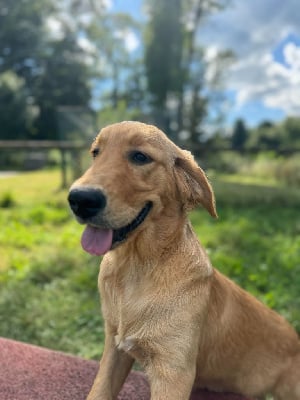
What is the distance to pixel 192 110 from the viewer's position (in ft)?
72.8

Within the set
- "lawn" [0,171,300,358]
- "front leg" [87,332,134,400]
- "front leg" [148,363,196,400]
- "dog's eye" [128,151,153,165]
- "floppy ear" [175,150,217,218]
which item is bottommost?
"lawn" [0,171,300,358]

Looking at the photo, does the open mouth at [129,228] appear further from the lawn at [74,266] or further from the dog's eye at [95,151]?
the lawn at [74,266]

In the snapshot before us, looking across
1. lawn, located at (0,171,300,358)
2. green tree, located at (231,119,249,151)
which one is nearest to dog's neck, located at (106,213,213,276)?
lawn, located at (0,171,300,358)

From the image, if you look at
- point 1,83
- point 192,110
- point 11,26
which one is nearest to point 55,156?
point 192,110

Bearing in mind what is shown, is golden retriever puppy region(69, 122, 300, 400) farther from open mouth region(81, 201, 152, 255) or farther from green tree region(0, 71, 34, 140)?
green tree region(0, 71, 34, 140)

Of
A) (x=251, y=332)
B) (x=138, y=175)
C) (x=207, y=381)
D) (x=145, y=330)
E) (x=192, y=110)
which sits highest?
(x=138, y=175)

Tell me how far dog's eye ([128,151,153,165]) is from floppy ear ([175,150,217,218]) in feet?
0.62

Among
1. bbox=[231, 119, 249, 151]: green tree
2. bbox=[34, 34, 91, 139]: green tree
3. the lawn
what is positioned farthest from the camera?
bbox=[34, 34, 91, 139]: green tree

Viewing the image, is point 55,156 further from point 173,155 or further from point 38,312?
point 173,155

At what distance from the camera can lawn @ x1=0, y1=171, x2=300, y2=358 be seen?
4.07m

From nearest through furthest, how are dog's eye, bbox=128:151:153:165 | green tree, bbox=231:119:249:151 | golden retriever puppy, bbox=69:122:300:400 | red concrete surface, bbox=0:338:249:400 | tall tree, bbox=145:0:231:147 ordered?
golden retriever puppy, bbox=69:122:300:400, dog's eye, bbox=128:151:153:165, red concrete surface, bbox=0:338:249:400, tall tree, bbox=145:0:231:147, green tree, bbox=231:119:249:151

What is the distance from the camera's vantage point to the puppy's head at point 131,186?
Result: 1.89 meters

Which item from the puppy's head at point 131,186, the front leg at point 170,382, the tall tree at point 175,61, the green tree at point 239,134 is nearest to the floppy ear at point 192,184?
the puppy's head at point 131,186

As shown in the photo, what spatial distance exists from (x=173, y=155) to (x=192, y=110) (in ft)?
67.2
